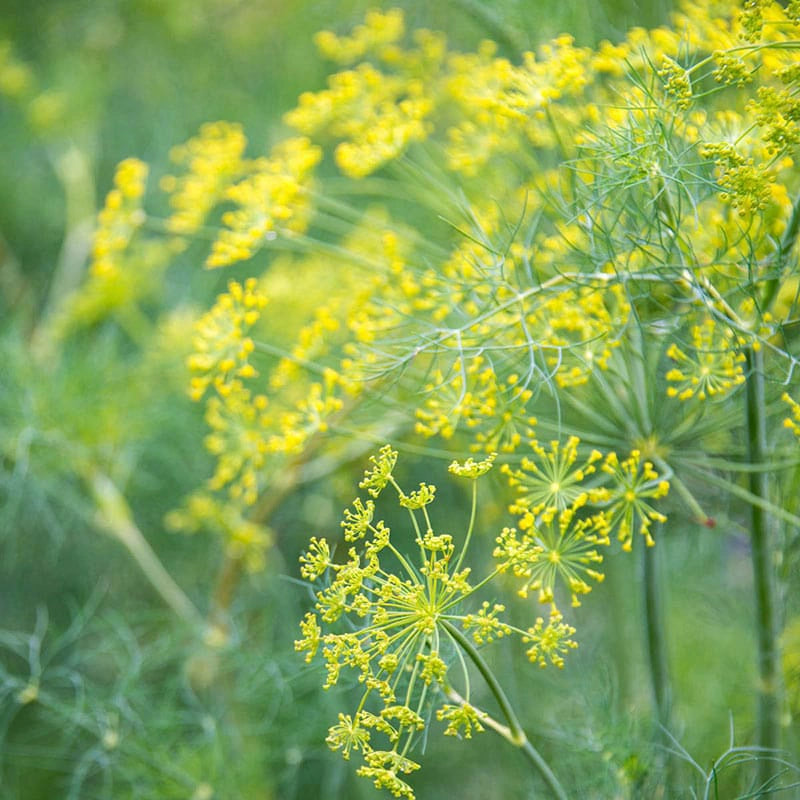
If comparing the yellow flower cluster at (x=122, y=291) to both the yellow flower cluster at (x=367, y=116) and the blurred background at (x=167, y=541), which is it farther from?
the yellow flower cluster at (x=367, y=116)

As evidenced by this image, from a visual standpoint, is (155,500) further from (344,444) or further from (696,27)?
(696,27)

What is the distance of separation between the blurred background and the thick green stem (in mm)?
94

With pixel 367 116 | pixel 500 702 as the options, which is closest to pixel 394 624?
pixel 500 702

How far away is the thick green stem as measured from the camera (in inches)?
21.7

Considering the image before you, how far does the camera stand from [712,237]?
0.66 meters

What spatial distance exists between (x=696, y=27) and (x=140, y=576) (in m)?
1.09

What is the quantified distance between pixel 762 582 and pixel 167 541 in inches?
36.3

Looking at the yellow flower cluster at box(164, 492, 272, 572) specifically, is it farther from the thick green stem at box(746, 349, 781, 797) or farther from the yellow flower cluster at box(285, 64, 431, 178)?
the thick green stem at box(746, 349, 781, 797)

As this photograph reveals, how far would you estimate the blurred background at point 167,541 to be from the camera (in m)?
0.87

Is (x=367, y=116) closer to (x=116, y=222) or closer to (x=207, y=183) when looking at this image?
(x=207, y=183)

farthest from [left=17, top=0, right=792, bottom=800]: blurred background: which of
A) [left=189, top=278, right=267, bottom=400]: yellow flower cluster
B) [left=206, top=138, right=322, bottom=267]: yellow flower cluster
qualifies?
[left=206, top=138, right=322, bottom=267]: yellow flower cluster

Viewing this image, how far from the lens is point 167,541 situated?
1288 millimetres

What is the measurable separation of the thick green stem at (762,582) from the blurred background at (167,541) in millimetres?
94

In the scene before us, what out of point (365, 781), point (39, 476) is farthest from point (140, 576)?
point (365, 781)
